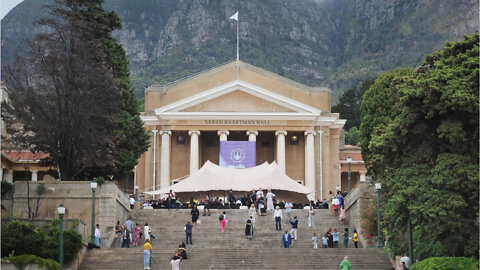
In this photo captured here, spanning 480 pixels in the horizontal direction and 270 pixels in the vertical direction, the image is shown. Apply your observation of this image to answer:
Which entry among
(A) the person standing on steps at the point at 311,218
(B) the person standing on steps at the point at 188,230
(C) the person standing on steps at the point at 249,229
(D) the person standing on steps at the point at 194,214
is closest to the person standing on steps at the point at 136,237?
(B) the person standing on steps at the point at 188,230

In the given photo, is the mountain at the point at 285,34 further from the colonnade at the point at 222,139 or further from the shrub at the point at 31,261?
the shrub at the point at 31,261

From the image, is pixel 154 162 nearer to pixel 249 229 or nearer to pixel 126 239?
pixel 126 239

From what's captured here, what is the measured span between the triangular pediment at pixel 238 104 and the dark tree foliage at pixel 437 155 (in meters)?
28.3

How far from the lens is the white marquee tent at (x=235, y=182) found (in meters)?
49.1

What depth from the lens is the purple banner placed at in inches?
2243

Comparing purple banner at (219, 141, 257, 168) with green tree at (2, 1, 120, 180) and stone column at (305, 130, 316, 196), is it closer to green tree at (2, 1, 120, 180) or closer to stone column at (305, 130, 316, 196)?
stone column at (305, 130, 316, 196)

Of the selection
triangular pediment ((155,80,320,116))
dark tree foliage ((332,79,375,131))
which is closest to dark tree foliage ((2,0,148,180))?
triangular pediment ((155,80,320,116))

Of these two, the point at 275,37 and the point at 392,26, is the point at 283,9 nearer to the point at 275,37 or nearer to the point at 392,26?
the point at 275,37

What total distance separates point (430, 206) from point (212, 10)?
15063cm

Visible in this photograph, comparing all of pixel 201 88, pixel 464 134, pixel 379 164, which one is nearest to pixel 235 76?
pixel 201 88

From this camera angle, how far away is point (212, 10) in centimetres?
17675

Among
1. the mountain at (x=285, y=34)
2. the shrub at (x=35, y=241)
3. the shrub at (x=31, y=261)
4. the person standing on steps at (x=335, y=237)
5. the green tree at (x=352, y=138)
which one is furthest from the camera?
the mountain at (x=285, y=34)

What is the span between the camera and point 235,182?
49500 mm

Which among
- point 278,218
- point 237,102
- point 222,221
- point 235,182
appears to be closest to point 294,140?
point 237,102
